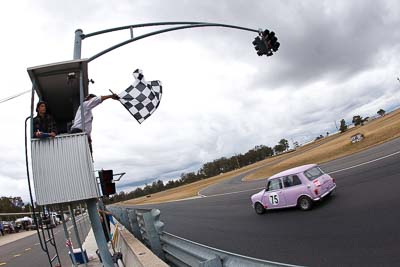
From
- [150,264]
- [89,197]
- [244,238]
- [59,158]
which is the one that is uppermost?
[59,158]

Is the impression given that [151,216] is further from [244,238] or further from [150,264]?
[244,238]

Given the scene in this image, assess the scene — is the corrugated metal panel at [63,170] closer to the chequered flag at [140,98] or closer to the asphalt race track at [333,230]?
the chequered flag at [140,98]

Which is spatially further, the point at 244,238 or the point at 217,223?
the point at 217,223

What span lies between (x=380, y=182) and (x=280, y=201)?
12.8 ft

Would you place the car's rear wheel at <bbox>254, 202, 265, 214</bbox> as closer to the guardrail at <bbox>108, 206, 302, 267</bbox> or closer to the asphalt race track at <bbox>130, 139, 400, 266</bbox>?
the asphalt race track at <bbox>130, 139, 400, 266</bbox>

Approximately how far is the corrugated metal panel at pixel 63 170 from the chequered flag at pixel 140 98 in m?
1.33

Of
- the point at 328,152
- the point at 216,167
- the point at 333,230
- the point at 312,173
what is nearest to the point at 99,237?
the point at 333,230

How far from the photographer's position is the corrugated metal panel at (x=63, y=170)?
181 inches

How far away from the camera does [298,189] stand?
12.8 meters

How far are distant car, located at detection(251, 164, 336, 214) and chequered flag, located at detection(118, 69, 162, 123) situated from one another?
326 inches

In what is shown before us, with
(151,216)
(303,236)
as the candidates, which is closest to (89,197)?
(151,216)

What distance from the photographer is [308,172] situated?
13250mm

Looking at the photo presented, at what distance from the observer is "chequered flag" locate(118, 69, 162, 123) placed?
600 centimetres

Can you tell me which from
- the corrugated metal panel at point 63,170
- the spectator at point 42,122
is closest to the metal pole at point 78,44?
the spectator at point 42,122
